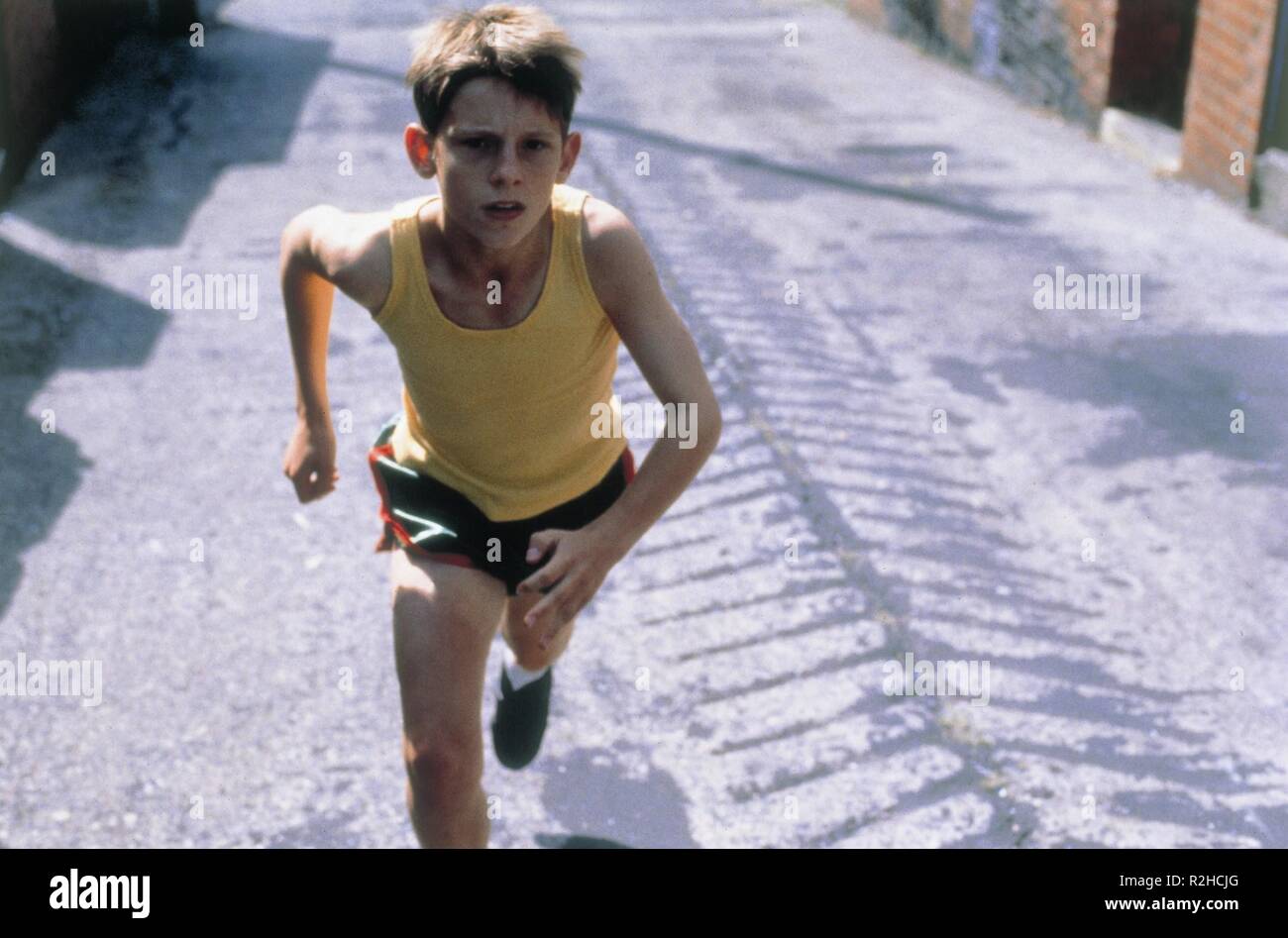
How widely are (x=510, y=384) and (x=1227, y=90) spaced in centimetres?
713

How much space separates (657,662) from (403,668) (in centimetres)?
153

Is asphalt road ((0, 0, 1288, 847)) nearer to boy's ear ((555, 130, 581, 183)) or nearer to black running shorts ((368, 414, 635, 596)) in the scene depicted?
black running shorts ((368, 414, 635, 596))

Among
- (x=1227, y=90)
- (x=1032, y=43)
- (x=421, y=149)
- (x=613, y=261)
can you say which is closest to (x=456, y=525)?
(x=613, y=261)

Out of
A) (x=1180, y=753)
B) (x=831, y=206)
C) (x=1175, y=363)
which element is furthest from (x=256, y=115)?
(x=1180, y=753)

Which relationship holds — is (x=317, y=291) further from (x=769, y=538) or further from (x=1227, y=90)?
(x=1227, y=90)

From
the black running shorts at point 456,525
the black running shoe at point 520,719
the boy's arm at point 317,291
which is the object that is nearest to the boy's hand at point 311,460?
the boy's arm at point 317,291

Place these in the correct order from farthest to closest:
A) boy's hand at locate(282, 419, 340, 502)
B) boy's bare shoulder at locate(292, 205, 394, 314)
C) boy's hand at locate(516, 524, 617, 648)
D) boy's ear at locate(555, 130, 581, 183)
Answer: boy's hand at locate(282, 419, 340, 502)
boy's bare shoulder at locate(292, 205, 394, 314)
boy's ear at locate(555, 130, 581, 183)
boy's hand at locate(516, 524, 617, 648)

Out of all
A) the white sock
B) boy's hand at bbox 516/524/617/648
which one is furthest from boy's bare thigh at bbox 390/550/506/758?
the white sock

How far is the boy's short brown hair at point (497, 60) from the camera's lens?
2.78 m

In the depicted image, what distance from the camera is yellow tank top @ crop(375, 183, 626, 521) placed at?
118 inches

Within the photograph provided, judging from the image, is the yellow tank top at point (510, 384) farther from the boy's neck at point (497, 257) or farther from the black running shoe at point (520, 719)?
the black running shoe at point (520, 719)

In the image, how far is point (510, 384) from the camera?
307 cm

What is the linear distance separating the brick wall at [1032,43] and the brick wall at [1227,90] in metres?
1.27

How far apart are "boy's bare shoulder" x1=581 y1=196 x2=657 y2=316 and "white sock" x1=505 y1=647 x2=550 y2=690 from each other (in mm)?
1085
